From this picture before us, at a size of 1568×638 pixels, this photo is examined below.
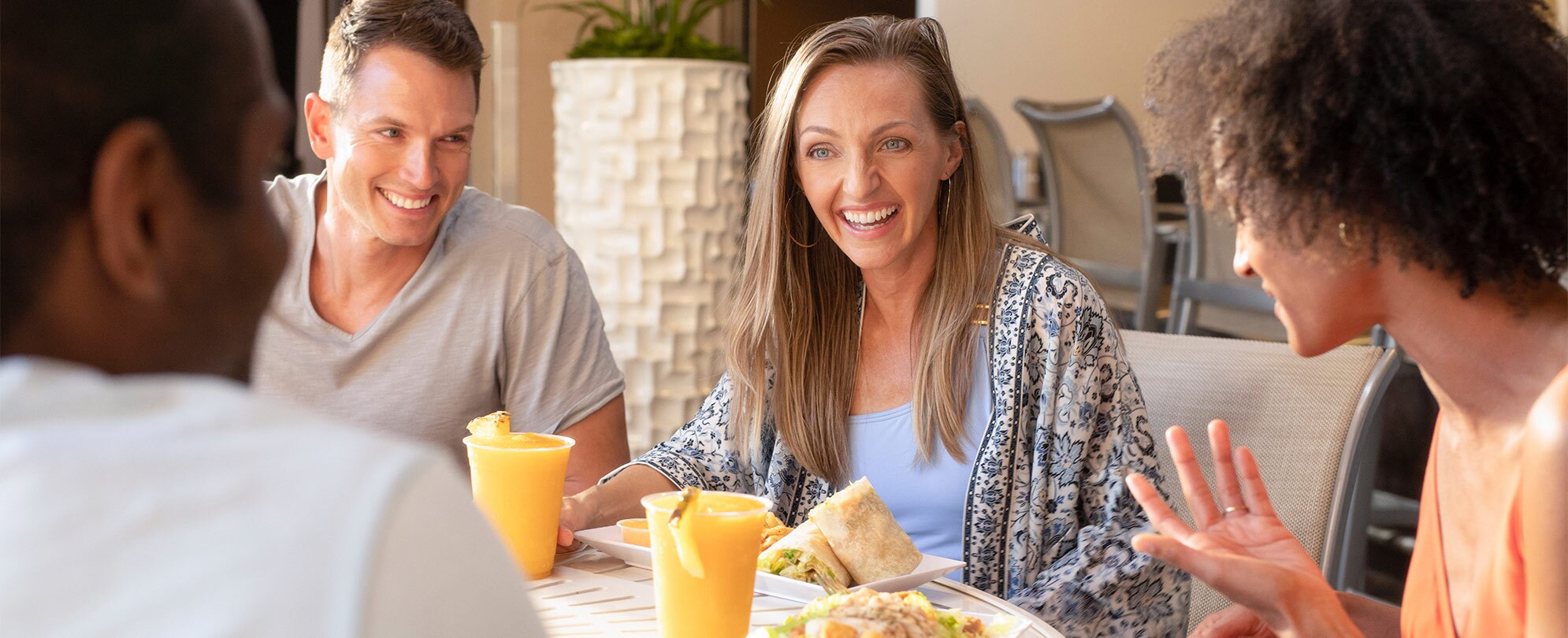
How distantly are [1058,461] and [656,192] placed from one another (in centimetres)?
225

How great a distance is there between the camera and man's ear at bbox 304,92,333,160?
193 cm

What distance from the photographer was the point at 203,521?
430 mm

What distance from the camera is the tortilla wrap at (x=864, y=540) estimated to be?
1.22 m

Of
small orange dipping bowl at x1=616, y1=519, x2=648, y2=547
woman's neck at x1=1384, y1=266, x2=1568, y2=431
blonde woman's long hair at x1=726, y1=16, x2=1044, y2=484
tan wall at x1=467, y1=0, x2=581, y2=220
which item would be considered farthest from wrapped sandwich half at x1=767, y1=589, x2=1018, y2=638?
tan wall at x1=467, y1=0, x2=581, y2=220

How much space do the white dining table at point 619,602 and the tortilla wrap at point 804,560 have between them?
3cm

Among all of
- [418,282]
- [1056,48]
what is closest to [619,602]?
[418,282]

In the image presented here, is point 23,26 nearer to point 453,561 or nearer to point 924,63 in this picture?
point 453,561

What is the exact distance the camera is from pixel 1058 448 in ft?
5.32

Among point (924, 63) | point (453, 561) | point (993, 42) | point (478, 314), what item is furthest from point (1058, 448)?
point (993, 42)

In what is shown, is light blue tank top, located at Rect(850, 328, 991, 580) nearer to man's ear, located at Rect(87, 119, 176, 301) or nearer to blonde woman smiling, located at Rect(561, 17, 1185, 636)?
blonde woman smiling, located at Rect(561, 17, 1185, 636)

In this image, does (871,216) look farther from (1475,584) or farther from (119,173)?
(119,173)

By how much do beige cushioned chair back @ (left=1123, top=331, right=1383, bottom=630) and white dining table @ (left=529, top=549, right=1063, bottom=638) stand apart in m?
0.55

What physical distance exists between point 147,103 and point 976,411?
137 centimetres

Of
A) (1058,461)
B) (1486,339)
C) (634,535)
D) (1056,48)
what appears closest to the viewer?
(1486,339)
